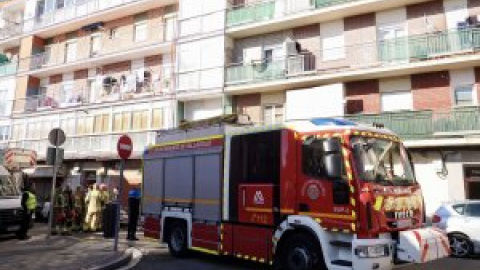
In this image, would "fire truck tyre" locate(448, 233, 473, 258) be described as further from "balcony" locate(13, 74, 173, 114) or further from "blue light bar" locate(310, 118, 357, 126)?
"balcony" locate(13, 74, 173, 114)

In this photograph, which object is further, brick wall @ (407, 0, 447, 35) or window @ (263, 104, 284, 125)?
window @ (263, 104, 284, 125)

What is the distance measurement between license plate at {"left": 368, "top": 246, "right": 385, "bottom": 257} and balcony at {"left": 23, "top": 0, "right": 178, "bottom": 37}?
2273cm

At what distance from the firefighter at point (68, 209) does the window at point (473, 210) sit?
12.6 metres

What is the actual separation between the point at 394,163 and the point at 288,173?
1.96 m

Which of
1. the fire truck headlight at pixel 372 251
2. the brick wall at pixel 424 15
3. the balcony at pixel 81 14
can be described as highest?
the balcony at pixel 81 14

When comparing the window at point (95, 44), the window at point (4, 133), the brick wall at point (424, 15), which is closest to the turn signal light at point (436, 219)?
the brick wall at point (424, 15)

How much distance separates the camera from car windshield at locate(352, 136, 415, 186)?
8.04 m

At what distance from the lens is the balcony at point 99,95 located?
26.9 metres

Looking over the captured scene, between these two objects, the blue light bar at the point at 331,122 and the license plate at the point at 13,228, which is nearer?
the blue light bar at the point at 331,122

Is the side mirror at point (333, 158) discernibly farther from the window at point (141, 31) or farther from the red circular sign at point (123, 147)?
the window at point (141, 31)

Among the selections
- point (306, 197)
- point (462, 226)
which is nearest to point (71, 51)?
point (462, 226)

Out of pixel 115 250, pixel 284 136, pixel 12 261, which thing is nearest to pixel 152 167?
pixel 115 250

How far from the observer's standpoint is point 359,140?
8273 millimetres

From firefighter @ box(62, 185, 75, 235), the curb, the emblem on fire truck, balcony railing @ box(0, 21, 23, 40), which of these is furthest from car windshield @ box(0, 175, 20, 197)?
balcony railing @ box(0, 21, 23, 40)
